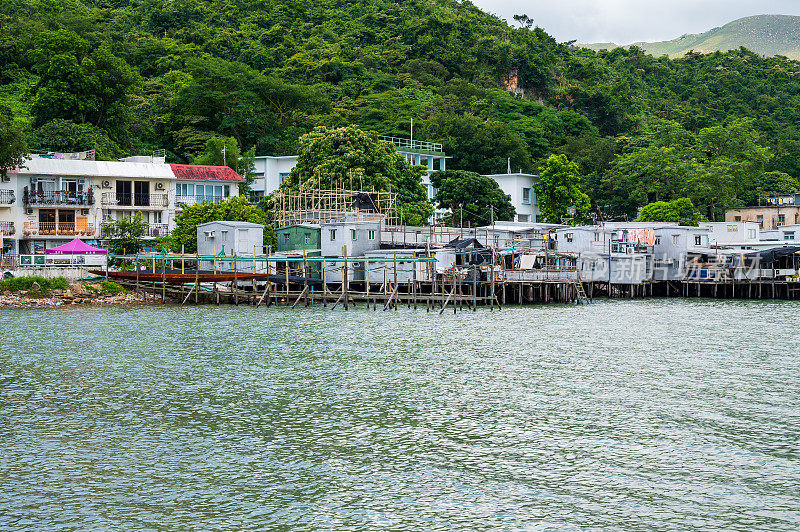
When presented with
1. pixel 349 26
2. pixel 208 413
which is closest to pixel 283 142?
pixel 349 26

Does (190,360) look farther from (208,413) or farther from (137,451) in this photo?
(137,451)

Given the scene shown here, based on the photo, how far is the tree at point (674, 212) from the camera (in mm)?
86625

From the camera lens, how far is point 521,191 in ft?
329

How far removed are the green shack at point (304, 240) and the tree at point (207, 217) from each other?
1.61 meters

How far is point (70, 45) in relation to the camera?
267ft

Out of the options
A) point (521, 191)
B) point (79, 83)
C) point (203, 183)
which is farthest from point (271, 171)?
point (521, 191)

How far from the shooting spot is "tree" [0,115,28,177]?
58.4m

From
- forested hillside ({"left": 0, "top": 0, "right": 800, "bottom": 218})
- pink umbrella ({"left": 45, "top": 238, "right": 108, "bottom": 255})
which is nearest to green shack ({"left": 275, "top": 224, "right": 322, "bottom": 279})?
pink umbrella ({"left": 45, "top": 238, "right": 108, "bottom": 255})

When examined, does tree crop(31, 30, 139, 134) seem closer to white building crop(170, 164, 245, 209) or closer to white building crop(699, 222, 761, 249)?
white building crop(170, 164, 245, 209)

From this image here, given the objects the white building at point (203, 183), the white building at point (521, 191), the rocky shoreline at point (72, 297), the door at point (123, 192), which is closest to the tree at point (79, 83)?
the white building at point (203, 183)

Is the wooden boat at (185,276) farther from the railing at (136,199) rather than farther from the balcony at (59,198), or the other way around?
the railing at (136,199)

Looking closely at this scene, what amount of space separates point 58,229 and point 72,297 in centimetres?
1360

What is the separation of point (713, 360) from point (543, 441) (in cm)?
1603

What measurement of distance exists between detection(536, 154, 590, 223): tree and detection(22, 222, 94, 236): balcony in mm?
48394
